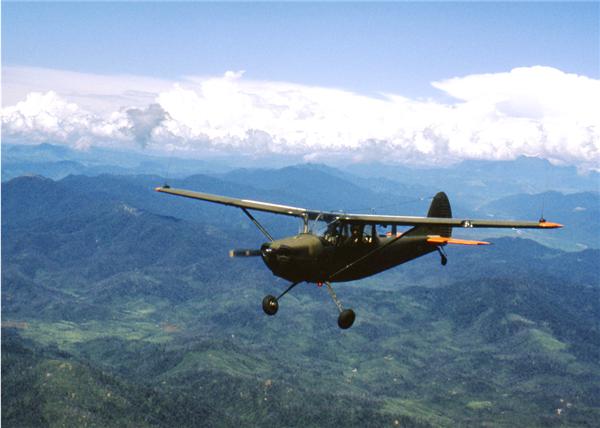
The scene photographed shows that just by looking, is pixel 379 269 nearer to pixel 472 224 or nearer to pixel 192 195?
pixel 472 224

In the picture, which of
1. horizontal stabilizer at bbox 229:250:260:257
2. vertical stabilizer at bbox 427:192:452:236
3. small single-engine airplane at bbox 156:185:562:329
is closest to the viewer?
small single-engine airplane at bbox 156:185:562:329

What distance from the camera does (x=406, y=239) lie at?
49938 millimetres

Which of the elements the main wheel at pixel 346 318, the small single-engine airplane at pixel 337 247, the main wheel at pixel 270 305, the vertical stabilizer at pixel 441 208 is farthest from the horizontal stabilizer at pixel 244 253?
the vertical stabilizer at pixel 441 208

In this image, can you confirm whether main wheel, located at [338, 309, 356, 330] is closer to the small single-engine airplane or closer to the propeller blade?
the small single-engine airplane

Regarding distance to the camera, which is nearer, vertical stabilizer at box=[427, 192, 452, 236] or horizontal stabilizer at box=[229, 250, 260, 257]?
horizontal stabilizer at box=[229, 250, 260, 257]

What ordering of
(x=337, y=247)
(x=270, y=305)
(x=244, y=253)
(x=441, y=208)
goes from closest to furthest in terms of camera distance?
(x=244, y=253), (x=270, y=305), (x=337, y=247), (x=441, y=208)

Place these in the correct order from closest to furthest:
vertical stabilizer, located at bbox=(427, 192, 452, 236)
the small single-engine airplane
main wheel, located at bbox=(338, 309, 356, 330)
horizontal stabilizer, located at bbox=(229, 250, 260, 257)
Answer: the small single-engine airplane
horizontal stabilizer, located at bbox=(229, 250, 260, 257)
main wheel, located at bbox=(338, 309, 356, 330)
vertical stabilizer, located at bbox=(427, 192, 452, 236)

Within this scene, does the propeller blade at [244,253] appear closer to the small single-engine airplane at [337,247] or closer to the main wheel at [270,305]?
the small single-engine airplane at [337,247]

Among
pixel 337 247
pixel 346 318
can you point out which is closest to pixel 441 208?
pixel 337 247

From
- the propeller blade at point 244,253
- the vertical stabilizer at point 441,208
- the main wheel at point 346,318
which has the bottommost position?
the main wheel at point 346,318

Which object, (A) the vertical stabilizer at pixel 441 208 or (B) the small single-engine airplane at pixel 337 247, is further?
(A) the vertical stabilizer at pixel 441 208

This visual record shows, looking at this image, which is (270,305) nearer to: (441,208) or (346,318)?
(346,318)

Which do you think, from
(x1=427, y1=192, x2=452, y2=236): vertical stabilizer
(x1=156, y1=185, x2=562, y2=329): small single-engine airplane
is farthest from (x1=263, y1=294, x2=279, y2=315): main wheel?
(x1=427, y1=192, x2=452, y2=236): vertical stabilizer

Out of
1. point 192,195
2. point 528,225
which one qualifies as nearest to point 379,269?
point 528,225
